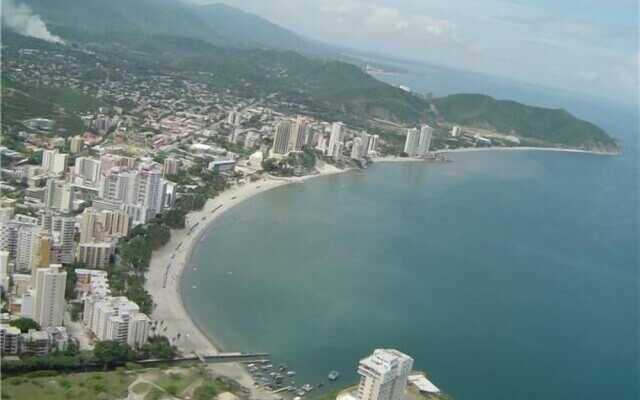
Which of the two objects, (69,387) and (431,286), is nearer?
(69,387)

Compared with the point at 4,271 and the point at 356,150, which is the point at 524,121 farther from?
the point at 4,271

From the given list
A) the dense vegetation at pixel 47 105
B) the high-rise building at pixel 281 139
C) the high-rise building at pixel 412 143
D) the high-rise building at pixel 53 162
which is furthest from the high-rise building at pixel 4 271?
the high-rise building at pixel 412 143

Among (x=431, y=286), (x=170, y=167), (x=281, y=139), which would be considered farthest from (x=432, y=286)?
(x=281, y=139)

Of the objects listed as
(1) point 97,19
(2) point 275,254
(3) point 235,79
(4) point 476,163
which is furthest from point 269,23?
(2) point 275,254

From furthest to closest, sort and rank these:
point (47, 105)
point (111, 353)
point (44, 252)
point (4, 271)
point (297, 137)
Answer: point (297, 137), point (47, 105), point (44, 252), point (4, 271), point (111, 353)

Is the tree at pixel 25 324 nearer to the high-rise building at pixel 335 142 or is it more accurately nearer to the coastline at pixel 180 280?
the coastline at pixel 180 280

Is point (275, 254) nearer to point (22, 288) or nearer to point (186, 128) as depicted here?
point (22, 288)
